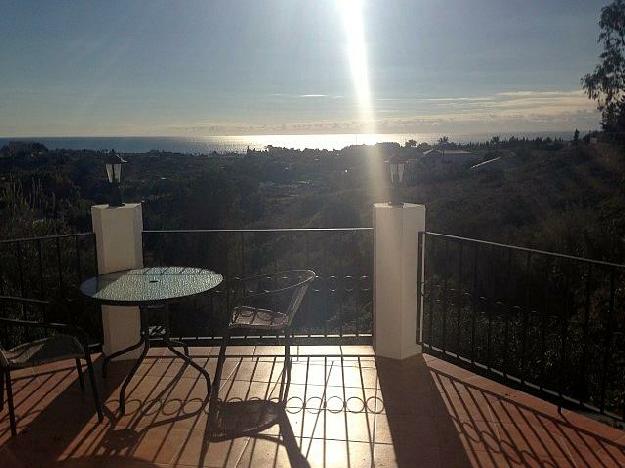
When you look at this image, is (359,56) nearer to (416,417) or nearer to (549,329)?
(416,417)

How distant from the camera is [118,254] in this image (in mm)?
3463

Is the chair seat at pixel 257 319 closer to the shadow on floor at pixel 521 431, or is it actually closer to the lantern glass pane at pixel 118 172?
the shadow on floor at pixel 521 431

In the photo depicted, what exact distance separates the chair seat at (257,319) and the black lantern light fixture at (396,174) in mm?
1082

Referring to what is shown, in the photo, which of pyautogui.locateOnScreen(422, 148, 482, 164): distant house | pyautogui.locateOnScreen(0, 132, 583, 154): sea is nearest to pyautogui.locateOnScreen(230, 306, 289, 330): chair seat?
pyautogui.locateOnScreen(0, 132, 583, 154): sea

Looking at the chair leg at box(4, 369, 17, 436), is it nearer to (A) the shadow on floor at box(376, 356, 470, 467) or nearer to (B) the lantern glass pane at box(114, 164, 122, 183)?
(B) the lantern glass pane at box(114, 164, 122, 183)

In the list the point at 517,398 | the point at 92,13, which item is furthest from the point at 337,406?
the point at 92,13

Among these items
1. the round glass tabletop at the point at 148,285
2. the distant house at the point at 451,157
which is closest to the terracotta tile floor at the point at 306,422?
the round glass tabletop at the point at 148,285

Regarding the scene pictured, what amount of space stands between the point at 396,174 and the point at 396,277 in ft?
2.20

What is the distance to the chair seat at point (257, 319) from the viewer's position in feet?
9.04

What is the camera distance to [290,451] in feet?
7.82

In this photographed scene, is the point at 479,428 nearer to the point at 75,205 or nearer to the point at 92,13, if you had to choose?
the point at 92,13

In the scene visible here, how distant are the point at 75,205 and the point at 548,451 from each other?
8.07 meters

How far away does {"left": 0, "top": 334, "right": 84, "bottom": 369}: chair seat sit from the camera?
7.70 feet

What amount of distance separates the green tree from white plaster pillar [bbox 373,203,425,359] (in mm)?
16343
